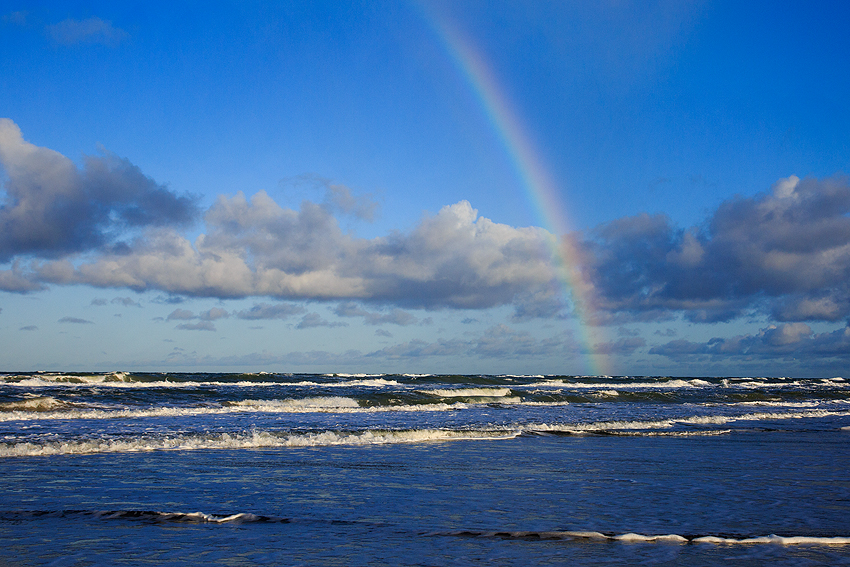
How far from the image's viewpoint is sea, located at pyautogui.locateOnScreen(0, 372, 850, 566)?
22.2ft

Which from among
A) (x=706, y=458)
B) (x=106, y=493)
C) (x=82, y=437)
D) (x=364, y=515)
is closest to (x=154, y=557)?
(x=364, y=515)

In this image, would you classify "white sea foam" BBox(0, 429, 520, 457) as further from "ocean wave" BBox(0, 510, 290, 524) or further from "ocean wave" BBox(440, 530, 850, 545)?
"ocean wave" BBox(440, 530, 850, 545)

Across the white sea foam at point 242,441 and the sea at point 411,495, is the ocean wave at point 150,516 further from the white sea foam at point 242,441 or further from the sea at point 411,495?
the white sea foam at point 242,441

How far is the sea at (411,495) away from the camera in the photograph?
6777 mm

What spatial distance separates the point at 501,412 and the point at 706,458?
1462 cm

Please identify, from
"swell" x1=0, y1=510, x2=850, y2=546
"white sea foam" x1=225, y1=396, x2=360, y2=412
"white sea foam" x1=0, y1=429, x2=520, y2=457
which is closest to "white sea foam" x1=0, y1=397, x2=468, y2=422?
"white sea foam" x1=225, y1=396, x2=360, y2=412

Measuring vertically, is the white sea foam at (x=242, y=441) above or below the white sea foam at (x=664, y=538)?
below


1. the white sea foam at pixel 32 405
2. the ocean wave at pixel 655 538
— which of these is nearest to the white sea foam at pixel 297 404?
the white sea foam at pixel 32 405

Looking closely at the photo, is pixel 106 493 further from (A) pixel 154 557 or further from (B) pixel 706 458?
(B) pixel 706 458

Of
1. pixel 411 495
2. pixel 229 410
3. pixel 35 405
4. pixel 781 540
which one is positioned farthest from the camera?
pixel 229 410

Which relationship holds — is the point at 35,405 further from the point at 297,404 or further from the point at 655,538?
the point at 655,538

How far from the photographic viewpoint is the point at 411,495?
977 centimetres

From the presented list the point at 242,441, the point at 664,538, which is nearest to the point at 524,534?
the point at 664,538

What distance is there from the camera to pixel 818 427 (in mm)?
24234
